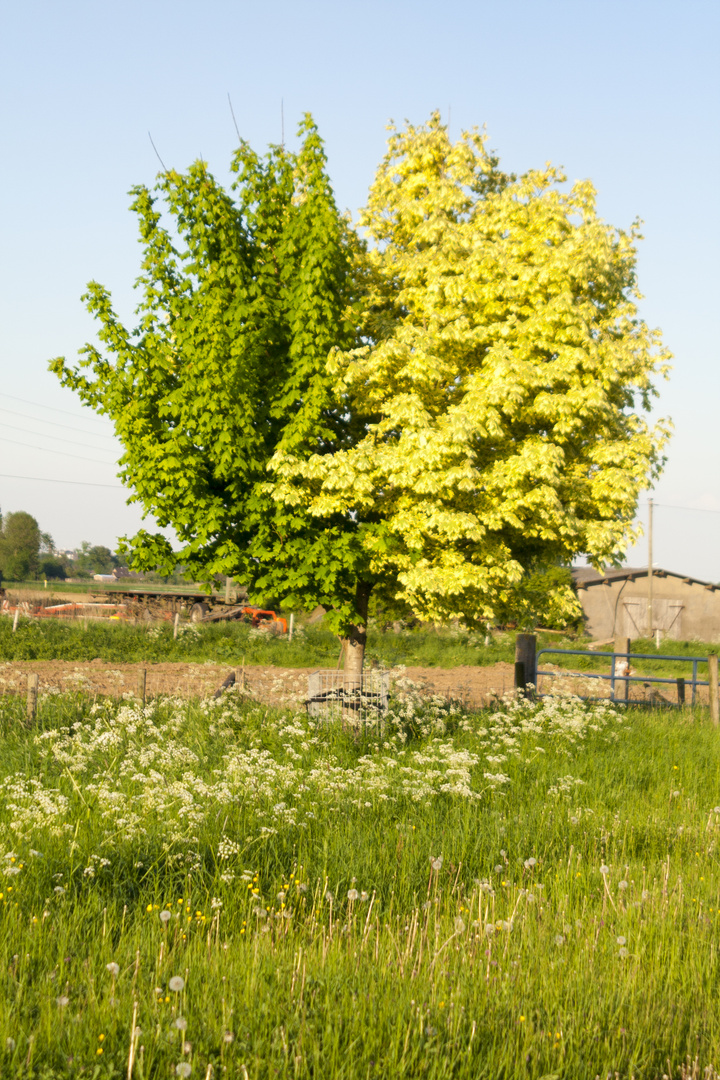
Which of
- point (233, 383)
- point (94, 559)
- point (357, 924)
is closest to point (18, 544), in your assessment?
point (94, 559)

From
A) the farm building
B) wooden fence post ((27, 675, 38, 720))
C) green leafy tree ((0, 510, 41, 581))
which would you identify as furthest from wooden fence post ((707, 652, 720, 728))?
green leafy tree ((0, 510, 41, 581))

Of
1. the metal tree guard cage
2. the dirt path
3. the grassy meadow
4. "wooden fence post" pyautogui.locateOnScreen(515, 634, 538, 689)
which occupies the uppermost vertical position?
"wooden fence post" pyautogui.locateOnScreen(515, 634, 538, 689)

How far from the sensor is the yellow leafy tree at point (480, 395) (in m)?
11.4

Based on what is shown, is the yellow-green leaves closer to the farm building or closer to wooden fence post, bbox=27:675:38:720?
wooden fence post, bbox=27:675:38:720

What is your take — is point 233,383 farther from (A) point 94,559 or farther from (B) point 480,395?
(A) point 94,559

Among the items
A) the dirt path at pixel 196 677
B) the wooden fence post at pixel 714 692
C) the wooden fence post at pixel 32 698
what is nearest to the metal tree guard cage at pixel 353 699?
the dirt path at pixel 196 677

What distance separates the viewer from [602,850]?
6.61 meters

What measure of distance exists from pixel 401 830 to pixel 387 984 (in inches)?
111

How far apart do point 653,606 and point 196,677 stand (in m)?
31.6

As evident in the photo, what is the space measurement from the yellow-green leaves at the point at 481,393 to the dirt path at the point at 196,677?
5065 mm

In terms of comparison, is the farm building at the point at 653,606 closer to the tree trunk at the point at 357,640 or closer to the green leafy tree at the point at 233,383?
the tree trunk at the point at 357,640

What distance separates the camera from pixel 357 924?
4879 mm

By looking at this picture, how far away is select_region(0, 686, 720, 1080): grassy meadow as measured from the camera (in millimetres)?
3344

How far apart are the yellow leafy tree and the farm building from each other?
33.0 metres
